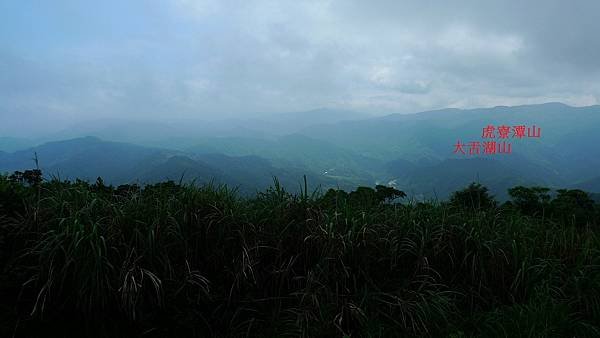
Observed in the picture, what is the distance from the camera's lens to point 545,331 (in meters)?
2.55

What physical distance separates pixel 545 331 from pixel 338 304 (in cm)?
152

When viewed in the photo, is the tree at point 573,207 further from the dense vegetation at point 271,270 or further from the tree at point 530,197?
the dense vegetation at point 271,270

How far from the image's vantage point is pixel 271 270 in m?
3.54

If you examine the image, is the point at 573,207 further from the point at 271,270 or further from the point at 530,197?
the point at 271,270

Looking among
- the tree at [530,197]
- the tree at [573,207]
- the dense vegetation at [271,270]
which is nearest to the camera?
the dense vegetation at [271,270]

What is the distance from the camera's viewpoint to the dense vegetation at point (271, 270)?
290cm

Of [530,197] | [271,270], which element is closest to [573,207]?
[530,197]

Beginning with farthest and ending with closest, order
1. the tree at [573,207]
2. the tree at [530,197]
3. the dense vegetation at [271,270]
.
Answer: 1. the tree at [530,197]
2. the tree at [573,207]
3. the dense vegetation at [271,270]

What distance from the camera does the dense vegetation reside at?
290 cm

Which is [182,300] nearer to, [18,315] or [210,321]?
[210,321]

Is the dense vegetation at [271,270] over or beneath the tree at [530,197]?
over

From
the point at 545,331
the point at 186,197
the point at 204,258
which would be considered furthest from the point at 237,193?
the point at 545,331

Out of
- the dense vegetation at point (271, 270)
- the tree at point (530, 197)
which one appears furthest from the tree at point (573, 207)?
the dense vegetation at point (271, 270)

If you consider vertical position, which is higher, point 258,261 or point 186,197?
point 186,197
